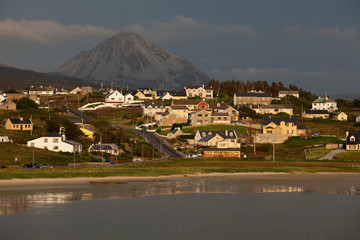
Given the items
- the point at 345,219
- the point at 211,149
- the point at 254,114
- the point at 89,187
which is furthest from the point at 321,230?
the point at 254,114

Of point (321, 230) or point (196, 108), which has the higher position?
point (196, 108)

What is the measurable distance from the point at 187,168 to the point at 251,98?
344 ft

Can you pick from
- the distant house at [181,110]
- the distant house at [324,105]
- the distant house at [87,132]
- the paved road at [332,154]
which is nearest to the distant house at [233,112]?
the distant house at [181,110]

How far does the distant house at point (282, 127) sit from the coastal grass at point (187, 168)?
1193 inches

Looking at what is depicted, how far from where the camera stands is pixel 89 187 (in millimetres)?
59156

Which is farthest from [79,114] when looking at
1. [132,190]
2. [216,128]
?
[132,190]

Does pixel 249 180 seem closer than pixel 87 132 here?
Yes

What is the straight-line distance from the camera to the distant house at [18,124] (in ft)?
374

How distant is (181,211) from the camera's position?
43.8 m

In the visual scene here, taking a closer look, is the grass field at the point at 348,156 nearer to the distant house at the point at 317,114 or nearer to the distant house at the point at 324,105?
the distant house at the point at 317,114

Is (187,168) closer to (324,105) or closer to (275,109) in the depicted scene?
(275,109)

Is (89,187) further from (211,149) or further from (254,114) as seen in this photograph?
(254,114)

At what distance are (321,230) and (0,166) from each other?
5260 centimetres

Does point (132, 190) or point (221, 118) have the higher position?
point (221, 118)
